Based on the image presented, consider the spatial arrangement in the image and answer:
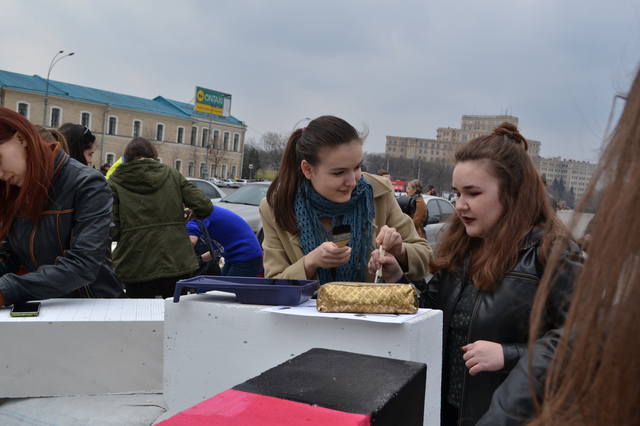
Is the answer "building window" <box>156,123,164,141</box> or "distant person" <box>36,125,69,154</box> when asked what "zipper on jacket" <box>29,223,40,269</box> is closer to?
"distant person" <box>36,125,69,154</box>

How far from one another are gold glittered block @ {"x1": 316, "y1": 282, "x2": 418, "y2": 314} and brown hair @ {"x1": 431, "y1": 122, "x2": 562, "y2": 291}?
0.46m

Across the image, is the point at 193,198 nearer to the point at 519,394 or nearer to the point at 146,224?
the point at 146,224

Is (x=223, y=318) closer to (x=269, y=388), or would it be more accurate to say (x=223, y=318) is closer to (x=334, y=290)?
(x=334, y=290)

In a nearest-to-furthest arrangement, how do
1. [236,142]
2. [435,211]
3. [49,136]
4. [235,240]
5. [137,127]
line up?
[49,136] < [235,240] < [435,211] < [137,127] < [236,142]

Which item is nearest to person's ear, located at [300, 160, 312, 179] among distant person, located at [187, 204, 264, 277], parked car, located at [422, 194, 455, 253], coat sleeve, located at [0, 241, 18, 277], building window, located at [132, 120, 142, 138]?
coat sleeve, located at [0, 241, 18, 277]

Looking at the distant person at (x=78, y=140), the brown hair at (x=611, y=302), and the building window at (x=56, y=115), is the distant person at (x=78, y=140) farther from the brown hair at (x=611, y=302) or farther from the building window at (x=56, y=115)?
the building window at (x=56, y=115)

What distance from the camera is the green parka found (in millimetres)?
3873

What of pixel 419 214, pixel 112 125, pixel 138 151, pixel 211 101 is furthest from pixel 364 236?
pixel 211 101

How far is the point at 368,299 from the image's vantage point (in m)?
1.64

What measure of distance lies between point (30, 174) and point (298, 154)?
3.62 feet

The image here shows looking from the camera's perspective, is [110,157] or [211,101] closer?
[110,157]

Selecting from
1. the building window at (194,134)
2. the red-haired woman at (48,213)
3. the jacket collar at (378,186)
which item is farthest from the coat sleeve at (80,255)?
the building window at (194,134)

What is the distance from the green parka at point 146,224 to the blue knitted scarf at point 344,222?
1814 mm

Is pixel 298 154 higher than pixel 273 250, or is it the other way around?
pixel 298 154
